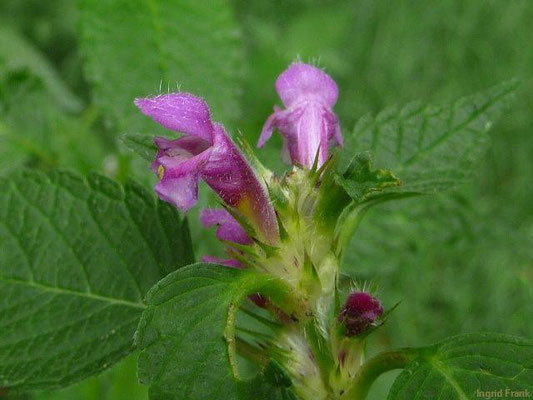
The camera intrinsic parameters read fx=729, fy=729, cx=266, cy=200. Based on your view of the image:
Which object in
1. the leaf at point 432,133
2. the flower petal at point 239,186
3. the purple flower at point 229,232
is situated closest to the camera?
the flower petal at point 239,186

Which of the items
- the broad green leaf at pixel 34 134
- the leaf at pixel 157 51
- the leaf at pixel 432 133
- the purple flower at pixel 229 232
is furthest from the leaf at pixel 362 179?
the broad green leaf at pixel 34 134

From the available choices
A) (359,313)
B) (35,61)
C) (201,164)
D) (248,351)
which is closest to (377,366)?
(359,313)

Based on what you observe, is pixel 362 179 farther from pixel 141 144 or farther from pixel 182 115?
pixel 141 144

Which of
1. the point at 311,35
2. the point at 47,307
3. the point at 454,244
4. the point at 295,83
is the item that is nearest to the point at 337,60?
the point at 311,35

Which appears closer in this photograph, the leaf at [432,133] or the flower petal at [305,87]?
the flower petal at [305,87]

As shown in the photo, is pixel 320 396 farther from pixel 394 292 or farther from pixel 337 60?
pixel 337 60

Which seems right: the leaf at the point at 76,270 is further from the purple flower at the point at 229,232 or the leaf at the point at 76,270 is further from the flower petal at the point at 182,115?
the flower petal at the point at 182,115

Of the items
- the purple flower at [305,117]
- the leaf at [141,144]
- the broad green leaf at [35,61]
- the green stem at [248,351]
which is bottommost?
the green stem at [248,351]
